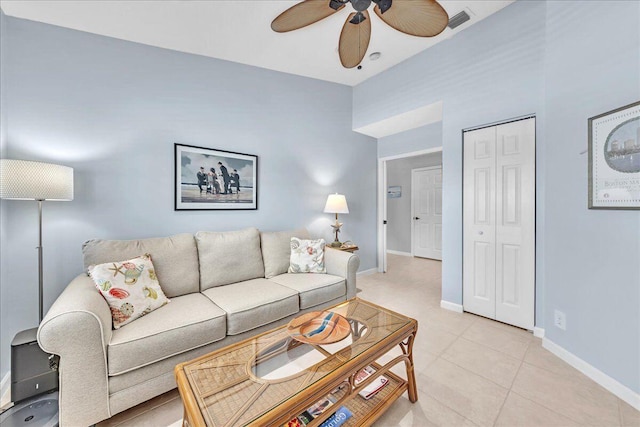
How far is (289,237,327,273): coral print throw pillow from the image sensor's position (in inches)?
105

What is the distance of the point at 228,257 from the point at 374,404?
5.39 ft

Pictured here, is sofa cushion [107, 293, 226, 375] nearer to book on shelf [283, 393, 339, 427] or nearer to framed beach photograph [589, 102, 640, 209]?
book on shelf [283, 393, 339, 427]

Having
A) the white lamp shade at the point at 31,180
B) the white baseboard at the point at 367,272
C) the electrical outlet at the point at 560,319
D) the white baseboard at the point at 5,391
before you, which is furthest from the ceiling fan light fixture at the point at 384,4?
the white baseboard at the point at 367,272

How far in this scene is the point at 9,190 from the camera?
1.50m

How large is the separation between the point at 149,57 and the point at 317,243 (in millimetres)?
2406

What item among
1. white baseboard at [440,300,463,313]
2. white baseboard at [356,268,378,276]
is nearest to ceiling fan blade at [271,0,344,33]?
white baseboard at [440,300,463,313]

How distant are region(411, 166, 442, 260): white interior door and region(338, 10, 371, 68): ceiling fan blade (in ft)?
14.2

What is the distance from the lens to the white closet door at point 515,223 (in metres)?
2.30

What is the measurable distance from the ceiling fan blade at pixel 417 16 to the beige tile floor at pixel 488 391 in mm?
2176

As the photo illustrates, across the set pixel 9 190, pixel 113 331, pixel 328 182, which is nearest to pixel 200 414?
pixel 113 331

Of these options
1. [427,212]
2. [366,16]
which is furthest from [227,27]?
[427,212]

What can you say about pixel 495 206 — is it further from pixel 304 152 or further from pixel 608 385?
pixel 304 152

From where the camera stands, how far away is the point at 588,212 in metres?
1.76

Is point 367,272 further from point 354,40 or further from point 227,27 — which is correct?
point 227,27
